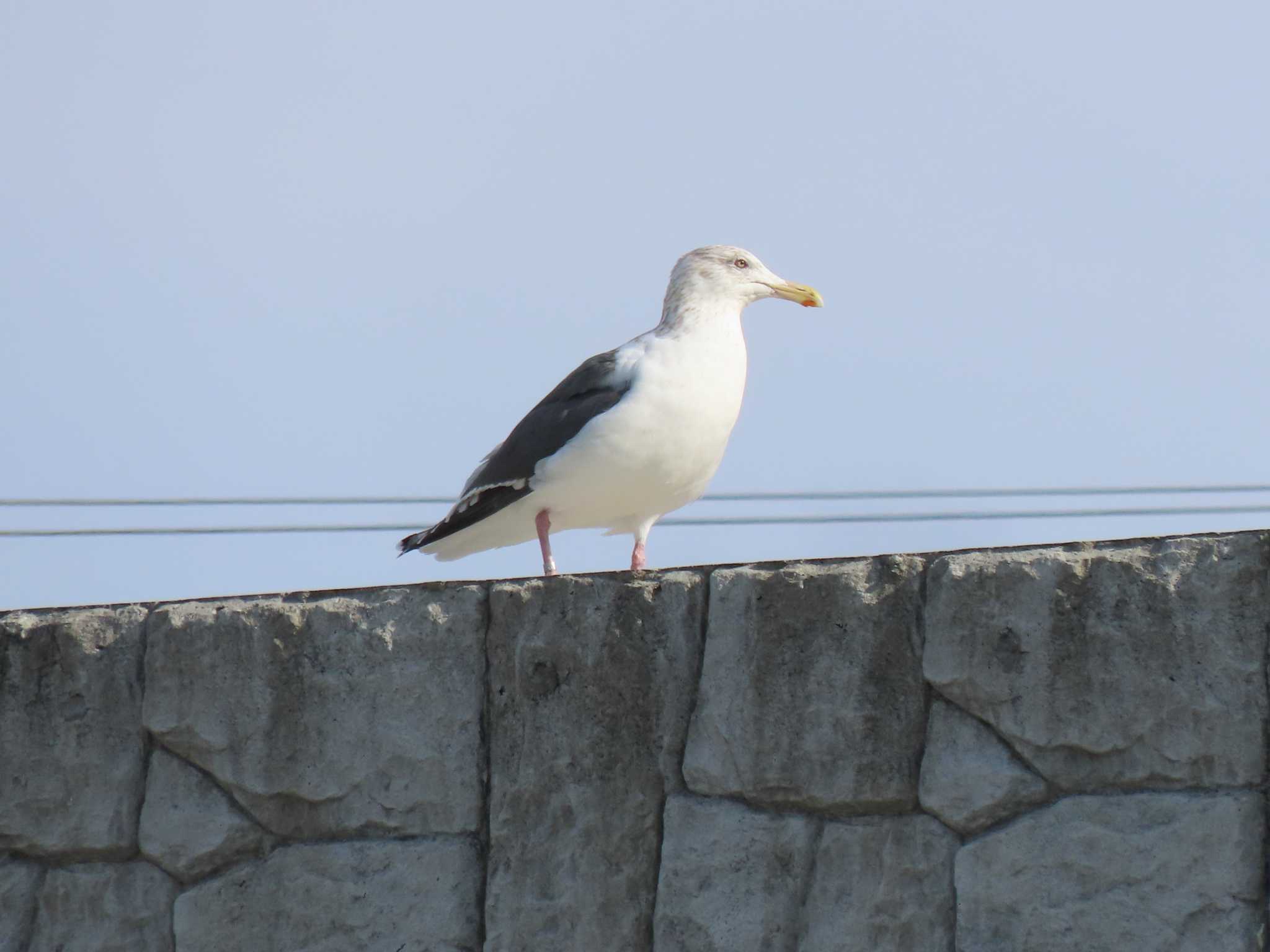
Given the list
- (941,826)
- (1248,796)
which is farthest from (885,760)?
(1248,796)

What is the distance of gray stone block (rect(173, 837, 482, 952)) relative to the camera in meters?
3.56

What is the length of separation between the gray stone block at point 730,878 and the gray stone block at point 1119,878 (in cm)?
33

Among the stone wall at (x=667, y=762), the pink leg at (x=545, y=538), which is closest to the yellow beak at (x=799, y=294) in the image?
the pink leg at (x=545, y=538)

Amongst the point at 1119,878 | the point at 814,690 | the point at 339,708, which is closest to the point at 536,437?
the point at 339,708

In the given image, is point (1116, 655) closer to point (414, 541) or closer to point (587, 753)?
point (587, 753)

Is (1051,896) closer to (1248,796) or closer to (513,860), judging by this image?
(1248,796)

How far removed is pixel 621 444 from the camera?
4805 mm

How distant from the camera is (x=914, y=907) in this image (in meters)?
3.20

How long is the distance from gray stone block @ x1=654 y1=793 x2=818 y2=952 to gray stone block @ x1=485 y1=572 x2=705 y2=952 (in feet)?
0.19

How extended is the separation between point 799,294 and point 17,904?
2987 mm

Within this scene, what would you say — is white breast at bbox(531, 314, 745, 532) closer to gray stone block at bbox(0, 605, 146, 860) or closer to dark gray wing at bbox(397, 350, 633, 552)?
dark gray wing at bbox(397, 350, 633, 552)

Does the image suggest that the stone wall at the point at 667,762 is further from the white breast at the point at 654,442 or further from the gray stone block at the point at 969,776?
the white breast at the point at 654,442

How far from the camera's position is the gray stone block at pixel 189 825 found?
3.73 meters

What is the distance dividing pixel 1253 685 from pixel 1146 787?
26 cm
